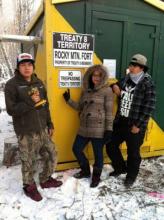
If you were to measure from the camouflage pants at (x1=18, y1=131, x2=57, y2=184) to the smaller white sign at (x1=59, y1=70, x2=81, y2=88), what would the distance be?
0.80m

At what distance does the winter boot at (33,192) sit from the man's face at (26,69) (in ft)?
4.53

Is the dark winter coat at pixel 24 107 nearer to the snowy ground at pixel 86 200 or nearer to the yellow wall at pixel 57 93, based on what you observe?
the yellow wall at pixel 57 93

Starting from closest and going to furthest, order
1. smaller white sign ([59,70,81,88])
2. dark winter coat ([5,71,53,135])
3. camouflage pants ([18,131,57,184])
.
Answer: dark winter coat ([5,71,53,135]) < camouflage pants ([18,131,57,184]) < smaller white sign ([59,70,81,88])

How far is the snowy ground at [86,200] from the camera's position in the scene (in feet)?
10.4

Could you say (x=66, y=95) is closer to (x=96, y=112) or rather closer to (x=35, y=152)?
(x=96, y=112)

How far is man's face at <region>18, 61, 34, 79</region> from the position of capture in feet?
10.5

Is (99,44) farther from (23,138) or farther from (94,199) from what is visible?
(94,199)

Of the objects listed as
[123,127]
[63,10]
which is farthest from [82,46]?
[123,127]

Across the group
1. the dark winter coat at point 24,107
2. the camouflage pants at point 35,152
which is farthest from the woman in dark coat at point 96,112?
the dark winter coat at point 24,107

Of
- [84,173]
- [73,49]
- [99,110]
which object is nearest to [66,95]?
[99,110]

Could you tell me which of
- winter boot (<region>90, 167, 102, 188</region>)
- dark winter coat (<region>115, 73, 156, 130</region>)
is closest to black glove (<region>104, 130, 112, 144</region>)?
dark winter coat (<region>115, 73, 156, 130</region>)

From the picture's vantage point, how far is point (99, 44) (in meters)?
4.00

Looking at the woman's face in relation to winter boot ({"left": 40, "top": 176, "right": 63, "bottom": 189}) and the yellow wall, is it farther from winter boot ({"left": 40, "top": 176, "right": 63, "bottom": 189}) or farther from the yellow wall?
winter boot ({"left": 40, "top": 176, "right": 63, "bottom": 189})

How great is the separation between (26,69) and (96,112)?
1046 mm
